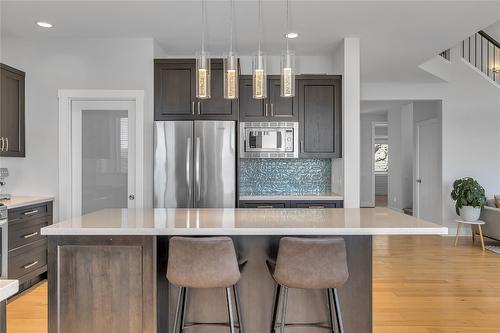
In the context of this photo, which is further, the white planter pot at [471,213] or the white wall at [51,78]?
the white planter pot at [471,213]

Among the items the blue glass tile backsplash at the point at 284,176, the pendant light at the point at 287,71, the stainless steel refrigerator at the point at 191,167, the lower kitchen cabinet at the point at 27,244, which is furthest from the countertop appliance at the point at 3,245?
the blue glass tile backsplash at the point at 284,176

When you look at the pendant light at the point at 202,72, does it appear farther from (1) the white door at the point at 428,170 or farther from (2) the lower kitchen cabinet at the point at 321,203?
(1) the white door at the point at 428,170

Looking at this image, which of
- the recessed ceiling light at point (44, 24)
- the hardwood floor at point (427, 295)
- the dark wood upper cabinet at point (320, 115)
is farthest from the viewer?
the dark wood upper cabinet at point (320, 115)

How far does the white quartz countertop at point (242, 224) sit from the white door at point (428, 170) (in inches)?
185

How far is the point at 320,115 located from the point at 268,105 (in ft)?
2.11

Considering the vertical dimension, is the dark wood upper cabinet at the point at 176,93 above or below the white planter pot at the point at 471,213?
above

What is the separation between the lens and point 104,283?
2242mm

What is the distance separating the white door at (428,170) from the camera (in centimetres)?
684

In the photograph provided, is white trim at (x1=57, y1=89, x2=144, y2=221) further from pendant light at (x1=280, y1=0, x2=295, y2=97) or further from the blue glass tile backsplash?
pendant light at (x1=280, y1=0, x2=295, y2=97)

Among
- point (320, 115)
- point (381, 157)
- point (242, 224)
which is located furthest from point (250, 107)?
point (381, 157)

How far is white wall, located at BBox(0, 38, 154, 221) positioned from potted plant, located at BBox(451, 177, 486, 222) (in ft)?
15.4

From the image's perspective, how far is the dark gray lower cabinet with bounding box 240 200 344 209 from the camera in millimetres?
4316

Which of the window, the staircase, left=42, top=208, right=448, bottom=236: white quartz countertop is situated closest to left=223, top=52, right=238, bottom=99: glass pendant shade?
left=42, top=208, right=448, bottom=236: white quartz countertop

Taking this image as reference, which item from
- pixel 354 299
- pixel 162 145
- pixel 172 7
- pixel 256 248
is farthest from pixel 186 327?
pixel 172 7
